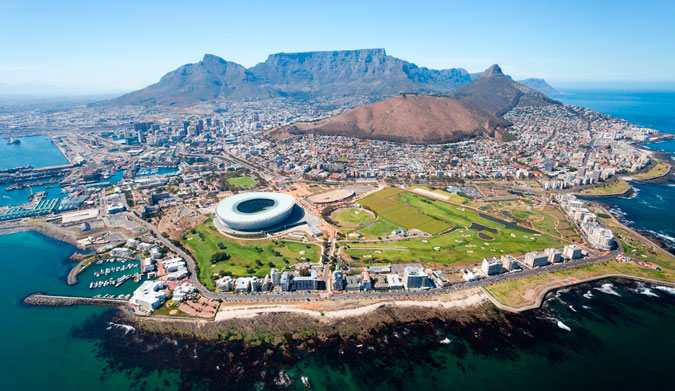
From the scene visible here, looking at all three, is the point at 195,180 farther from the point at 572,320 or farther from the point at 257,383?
the point at 572,320

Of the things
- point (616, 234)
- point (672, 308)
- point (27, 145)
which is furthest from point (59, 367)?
point (27, 145)

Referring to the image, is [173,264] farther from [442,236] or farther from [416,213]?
[416,213]

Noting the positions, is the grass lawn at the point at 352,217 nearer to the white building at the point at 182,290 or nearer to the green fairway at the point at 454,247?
the green fairway at the point at 454,247

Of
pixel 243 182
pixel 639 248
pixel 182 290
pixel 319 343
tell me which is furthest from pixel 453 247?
pixel 243 182

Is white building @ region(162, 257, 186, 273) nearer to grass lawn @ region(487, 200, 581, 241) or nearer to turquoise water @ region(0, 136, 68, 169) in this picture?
grass lawn @ region(487, 200, 581, 241)

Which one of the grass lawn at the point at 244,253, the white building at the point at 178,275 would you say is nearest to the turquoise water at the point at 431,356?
the white building at the point at 178,275
